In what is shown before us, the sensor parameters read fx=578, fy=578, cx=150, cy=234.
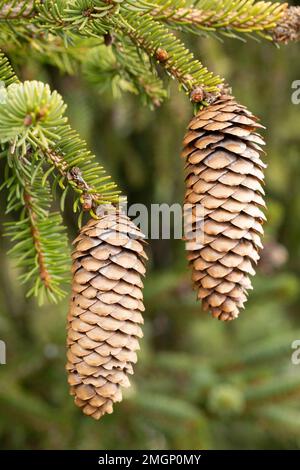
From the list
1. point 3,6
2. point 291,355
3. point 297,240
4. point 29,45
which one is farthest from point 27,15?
point 297,240

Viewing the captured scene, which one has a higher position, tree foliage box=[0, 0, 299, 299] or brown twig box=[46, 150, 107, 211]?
tree foliage box=[0, 0, 299, 299]

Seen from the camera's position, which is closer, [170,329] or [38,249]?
[38,249]

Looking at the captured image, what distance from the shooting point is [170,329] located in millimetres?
2396

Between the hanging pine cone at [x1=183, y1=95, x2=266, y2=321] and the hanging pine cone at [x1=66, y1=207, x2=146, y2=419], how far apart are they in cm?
10

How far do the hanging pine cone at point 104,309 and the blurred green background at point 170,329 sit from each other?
781 mm

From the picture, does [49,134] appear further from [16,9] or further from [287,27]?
[287,27]

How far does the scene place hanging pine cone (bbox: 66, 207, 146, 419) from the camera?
81cm

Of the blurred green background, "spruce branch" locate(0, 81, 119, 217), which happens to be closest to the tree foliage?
"spruce branch" locate(0, 81, 119, 217)

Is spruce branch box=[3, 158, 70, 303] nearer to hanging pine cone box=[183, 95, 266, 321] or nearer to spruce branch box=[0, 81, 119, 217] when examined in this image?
spruce branch box=[0, 81, 119, 217]

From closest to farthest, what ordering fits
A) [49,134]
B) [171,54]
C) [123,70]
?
[49,134]
[171,54]
[123,70]

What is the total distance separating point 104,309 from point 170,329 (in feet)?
5.31

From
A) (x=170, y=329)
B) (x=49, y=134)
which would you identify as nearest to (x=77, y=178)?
(x=49, y=134)

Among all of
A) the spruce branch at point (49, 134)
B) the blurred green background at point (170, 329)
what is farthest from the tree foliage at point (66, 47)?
the blurred green background at point (170, 329)

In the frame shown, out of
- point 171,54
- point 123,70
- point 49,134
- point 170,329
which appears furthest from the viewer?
point 170,329
